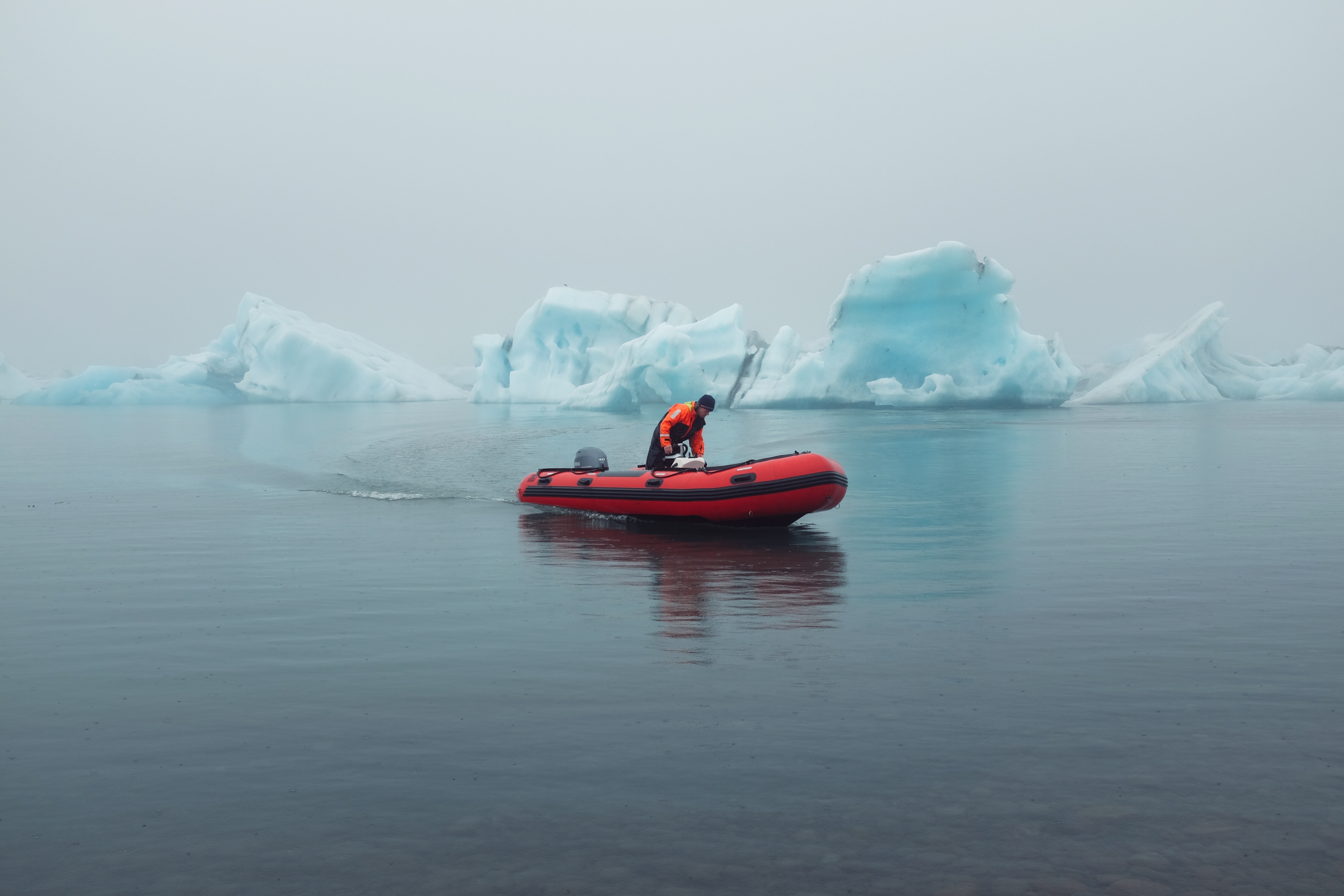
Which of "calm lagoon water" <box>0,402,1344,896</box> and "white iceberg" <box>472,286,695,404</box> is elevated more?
"white iceberg" <box>472,286,695,404</box>

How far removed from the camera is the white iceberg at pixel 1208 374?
46344mm

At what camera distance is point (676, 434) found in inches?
456

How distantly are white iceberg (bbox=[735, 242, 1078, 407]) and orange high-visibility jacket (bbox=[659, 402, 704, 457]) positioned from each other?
1059 inches

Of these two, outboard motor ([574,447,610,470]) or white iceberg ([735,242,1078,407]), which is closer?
outboard motor ([574,447,610,470])

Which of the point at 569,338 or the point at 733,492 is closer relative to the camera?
the point at 733,492

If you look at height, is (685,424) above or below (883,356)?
below

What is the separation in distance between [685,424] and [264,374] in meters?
45.3

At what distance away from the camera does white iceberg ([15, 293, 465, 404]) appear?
168ft

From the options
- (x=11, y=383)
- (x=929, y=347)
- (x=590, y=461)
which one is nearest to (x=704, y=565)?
(x=590, y=461)

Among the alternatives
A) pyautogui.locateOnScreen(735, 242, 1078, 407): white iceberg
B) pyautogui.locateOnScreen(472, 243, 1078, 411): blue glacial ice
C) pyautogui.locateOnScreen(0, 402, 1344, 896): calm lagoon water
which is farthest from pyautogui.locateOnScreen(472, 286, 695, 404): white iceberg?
pyautogui.locateOnScreen(0, 402, 1344, 896): calm lagoon water

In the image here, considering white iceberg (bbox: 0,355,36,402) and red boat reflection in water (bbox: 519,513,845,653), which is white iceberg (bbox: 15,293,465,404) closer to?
white iceberg (bbox: 0,355,36,402)

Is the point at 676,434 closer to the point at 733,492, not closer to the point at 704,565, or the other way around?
the point at 733,492

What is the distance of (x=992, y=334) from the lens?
3781 cm

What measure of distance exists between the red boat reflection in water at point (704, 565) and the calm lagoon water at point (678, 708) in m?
0.06
